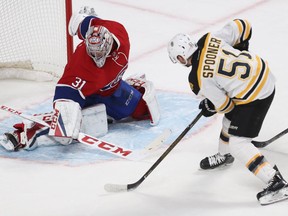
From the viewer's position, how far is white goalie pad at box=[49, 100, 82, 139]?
11.2 ft

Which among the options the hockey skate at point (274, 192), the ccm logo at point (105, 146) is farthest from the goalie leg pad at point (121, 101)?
the hockey skate at point (274, 192)

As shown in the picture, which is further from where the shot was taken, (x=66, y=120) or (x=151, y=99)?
(x=151, y=99)

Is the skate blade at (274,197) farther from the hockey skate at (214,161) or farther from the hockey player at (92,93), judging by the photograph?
the hockey player at (92,93)

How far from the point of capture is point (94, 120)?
3.60 metres

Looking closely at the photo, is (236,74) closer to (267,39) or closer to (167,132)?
(167,132)

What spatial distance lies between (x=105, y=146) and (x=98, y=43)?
50cm

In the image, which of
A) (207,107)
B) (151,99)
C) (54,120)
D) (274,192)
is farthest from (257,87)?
(54,120)

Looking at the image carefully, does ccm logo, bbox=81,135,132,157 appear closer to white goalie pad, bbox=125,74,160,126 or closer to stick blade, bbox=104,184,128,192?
stick blade, bbox=104,184,128,192

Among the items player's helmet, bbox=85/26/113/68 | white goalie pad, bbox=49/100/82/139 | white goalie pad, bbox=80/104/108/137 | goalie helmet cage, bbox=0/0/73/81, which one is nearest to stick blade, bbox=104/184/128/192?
white goalie pad, bbox=49/100/82/139

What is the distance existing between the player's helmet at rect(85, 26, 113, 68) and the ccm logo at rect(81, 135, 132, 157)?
384 millimetres

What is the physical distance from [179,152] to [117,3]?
2.59 metres

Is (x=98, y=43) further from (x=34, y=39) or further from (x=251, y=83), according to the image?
(x=34, y=39)

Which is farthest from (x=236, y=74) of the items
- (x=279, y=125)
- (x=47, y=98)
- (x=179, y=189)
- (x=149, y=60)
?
(x=149, y=60)

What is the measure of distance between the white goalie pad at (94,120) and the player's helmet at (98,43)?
0.73 feet
